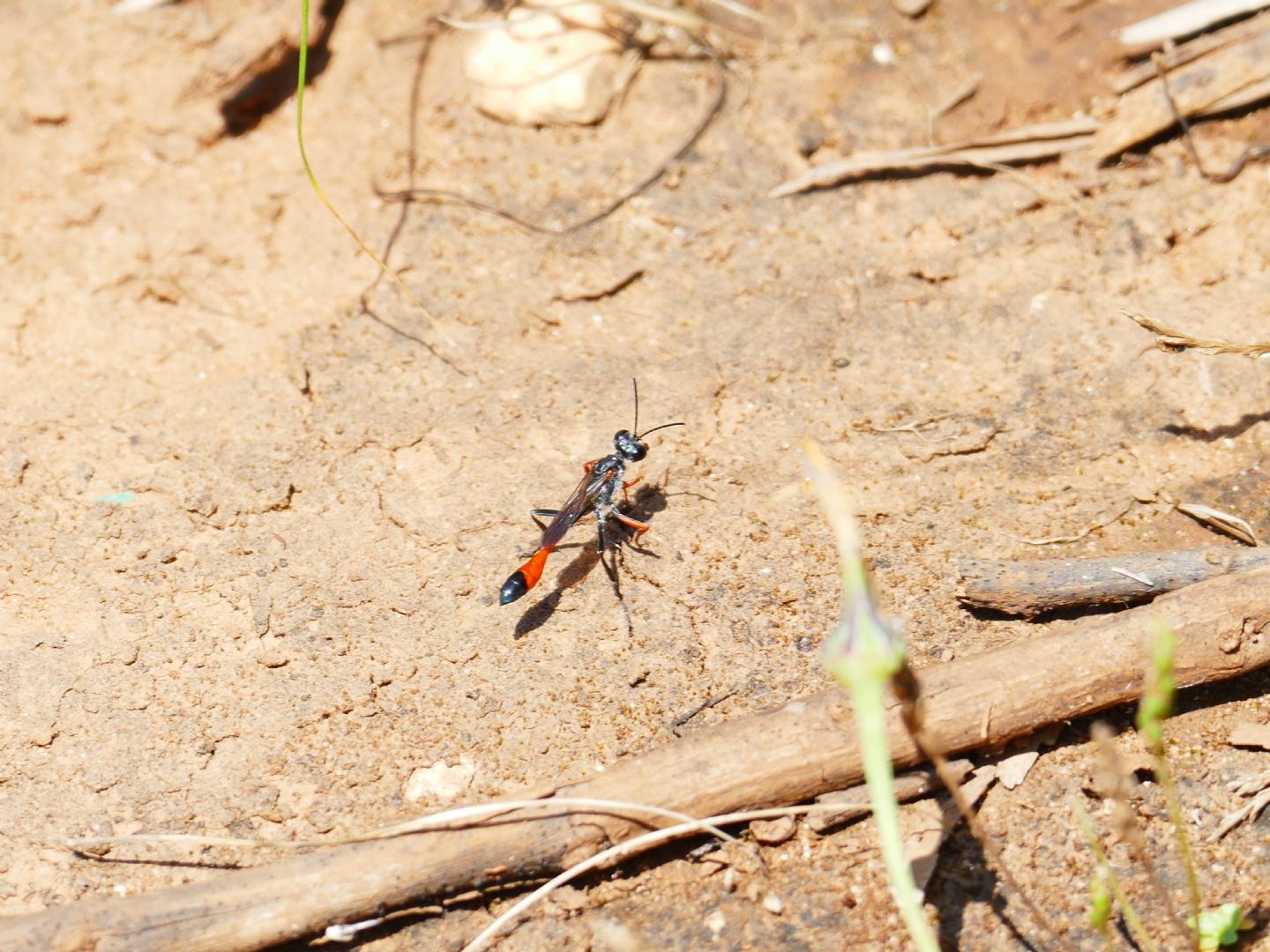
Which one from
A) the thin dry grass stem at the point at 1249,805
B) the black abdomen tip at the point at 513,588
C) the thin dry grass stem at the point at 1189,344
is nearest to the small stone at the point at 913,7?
the thin dry grass stem at the point at 1189,344

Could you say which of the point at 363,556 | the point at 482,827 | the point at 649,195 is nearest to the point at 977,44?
the point at 649,195

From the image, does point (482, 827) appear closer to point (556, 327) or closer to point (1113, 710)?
point (1113, 710)

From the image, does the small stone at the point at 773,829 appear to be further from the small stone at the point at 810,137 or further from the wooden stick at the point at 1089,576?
the small stone at the point at 810,137

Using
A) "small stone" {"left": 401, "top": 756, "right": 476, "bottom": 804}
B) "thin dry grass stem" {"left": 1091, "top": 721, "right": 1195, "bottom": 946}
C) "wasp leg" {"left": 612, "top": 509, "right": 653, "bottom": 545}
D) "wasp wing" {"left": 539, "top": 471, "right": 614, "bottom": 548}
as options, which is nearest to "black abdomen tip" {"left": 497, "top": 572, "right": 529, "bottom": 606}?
"wasp wing" {"left": 539, "top": 471, "right": 614, "bottom": 548}

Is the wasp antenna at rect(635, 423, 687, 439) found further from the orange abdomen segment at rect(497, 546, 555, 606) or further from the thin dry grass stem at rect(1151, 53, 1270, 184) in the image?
the thin dry grass stem at rect(1151, 53, 1270, 184)

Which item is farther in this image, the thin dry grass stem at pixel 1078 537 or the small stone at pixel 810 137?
the small stone at pixel 810 137

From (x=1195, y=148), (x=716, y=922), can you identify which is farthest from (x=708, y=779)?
(x=1195, y=148)
